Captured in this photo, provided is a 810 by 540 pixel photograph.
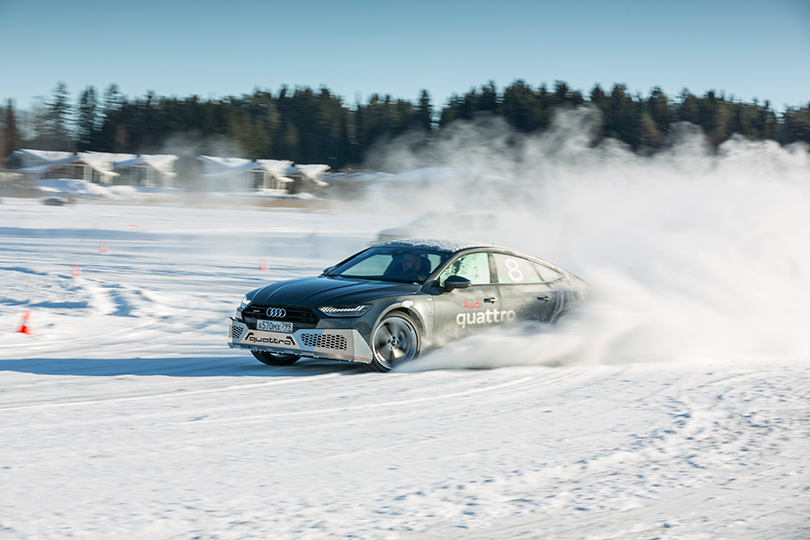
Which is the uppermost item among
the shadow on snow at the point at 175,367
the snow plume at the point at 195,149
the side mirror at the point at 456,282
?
the snow plume at the point at 195,149

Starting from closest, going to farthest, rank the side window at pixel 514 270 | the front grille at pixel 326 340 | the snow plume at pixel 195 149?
the front grille at pixel 326 340
the side window at pixel 514 270
the snow plume at pixel 195 149

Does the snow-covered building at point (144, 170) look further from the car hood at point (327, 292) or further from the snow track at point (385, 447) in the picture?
the car hood at point (327, 292)

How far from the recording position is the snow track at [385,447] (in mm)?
4047

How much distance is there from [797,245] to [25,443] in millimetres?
13797

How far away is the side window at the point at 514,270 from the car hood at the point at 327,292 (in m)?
1.13

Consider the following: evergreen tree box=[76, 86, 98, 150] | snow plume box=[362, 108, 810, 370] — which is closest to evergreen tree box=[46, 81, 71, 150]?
evergreen tree box=[76, 86, 98, 150]

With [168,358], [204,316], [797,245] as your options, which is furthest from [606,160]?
[168,358]

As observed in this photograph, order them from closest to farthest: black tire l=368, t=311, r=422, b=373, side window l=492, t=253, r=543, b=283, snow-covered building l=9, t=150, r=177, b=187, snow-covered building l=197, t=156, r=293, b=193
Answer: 1. black tire l=368, t=311, r=422, b=373
2. side window l=492, t=253, r=543, b=283
3. snow-covered building l=9, t=150, r=177, b=187
4. snow-covered building l=197, t=156, r=293, b=193

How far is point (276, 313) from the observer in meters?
8.14

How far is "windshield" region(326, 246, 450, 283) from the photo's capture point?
8.86 m

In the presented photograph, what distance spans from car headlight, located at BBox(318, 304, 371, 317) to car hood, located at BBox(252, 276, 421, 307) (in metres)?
0.05

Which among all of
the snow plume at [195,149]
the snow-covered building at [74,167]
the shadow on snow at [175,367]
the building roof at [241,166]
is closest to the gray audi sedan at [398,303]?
the shadow on snow at [175,367]

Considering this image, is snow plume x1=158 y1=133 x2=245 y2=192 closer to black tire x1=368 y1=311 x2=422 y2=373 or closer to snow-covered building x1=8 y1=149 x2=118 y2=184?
snow-covered building x1=8 y1=149 x2=118 y2=184

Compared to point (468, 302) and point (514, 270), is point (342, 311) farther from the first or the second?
point (514, 270)
